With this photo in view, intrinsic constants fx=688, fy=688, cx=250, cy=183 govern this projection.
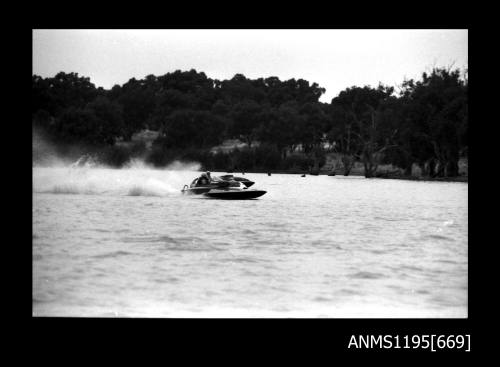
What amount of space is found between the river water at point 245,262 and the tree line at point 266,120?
41.8m

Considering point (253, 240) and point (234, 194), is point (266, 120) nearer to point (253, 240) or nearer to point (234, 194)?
point (234, 194)

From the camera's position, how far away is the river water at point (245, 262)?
534 inches

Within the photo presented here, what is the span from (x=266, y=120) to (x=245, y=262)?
121 m

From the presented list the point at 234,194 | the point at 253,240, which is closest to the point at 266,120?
the point at 234,194

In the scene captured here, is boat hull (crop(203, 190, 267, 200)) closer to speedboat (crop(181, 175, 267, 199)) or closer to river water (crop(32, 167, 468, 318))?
speedboat (crop(181, 175, 267, 199))

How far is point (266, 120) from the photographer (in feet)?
458

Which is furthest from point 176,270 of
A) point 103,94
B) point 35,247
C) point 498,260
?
point 103,94

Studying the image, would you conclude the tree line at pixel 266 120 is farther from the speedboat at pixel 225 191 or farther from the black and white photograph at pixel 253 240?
the speedboat at pixel 225 191

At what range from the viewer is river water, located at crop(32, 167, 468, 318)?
1355 cm

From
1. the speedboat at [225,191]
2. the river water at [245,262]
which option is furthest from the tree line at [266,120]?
the river water at [245,262]

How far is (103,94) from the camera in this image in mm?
128250

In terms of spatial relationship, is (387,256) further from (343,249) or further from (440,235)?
(440,235)

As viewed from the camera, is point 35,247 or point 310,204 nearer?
point 35,247

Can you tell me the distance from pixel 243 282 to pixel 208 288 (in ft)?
3.82
